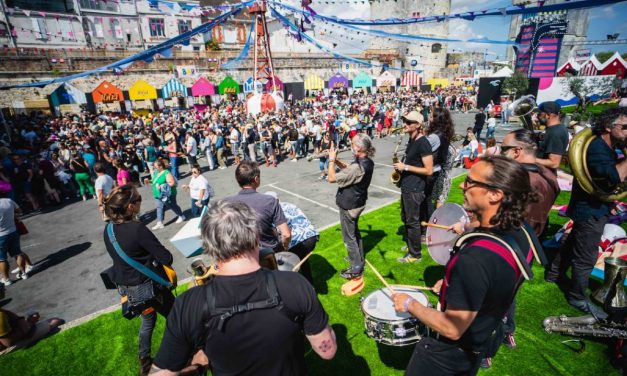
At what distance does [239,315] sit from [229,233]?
409 millimetres

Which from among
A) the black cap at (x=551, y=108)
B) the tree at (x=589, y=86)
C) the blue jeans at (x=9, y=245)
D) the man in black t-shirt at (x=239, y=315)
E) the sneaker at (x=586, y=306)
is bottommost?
the sneaker at (x=586, y=306)

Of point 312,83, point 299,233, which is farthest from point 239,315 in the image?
point 312,83

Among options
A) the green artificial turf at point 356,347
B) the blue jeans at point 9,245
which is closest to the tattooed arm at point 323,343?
the green artificial turf at point 356,347

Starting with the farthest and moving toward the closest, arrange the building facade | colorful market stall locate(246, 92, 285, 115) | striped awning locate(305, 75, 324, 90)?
1. the building facade
2. striped awning locate(305, 75, 324, 90)
3. colorful market stall locate(246, 92, 285, 115)

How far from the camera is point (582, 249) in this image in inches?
140

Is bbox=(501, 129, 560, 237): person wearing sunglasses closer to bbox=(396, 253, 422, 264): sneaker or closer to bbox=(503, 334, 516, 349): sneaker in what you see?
bbox=(503, 334, 516, 349): sneaker

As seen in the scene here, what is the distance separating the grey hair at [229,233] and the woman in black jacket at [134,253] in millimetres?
1647

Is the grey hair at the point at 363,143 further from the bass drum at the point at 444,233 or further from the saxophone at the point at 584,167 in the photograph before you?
the saxophone at the point at 584,167

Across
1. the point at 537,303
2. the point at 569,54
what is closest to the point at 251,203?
the point at 537,303

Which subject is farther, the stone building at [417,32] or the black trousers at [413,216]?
the stone building at [417,32]

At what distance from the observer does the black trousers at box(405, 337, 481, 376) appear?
187 cm

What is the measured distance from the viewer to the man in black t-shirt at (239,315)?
57.6 inches

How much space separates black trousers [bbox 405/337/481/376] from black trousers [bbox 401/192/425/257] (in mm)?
2861

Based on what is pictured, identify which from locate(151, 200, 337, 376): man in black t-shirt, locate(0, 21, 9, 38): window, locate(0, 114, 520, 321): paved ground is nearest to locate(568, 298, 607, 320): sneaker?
locate(151, 200, 337, 376): man in black t-shirt
